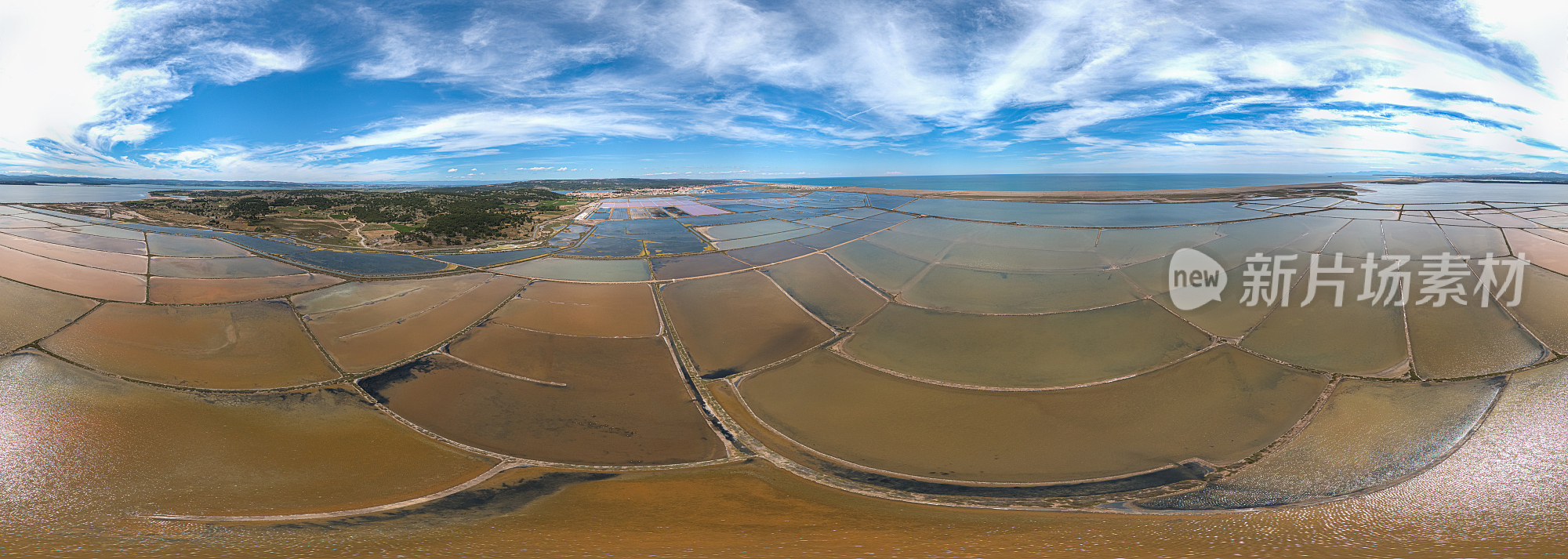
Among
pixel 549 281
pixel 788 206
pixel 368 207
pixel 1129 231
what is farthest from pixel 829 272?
pixel 368 207

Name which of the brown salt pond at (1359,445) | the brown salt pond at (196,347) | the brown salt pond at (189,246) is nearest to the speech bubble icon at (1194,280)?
the brown salt pond at (1359,445)

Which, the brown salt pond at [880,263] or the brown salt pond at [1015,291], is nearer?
the brown salt pond at [1015,291]

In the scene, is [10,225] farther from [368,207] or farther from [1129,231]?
[1129,231]

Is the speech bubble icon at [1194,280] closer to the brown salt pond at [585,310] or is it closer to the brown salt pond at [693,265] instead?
the brown salt pond at [693,265]

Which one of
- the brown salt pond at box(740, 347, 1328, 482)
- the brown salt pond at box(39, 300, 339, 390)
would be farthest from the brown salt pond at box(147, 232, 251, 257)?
the brown salt pond at box(740, 347, 1328, 482)

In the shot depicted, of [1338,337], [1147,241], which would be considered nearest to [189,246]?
[1338,337]

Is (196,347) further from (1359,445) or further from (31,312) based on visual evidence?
(1359,445)
